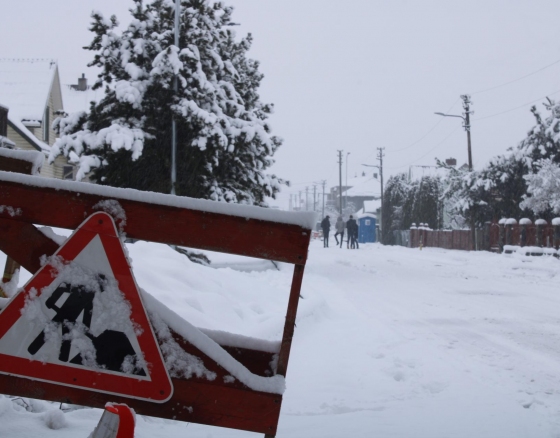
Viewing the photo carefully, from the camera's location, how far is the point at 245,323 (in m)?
7.30

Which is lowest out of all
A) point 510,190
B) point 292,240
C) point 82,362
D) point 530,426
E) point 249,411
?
point 530,426

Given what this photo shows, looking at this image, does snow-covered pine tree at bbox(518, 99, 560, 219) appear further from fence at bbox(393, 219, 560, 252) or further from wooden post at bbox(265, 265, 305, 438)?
wooden post at bbox(265, 265, 305, 438)

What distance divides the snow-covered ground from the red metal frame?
1.13m

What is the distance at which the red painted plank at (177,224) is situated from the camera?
91.4 inches

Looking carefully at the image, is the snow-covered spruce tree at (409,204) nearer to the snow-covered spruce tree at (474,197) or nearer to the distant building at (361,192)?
the snow-covered spruce tree at (474,197)

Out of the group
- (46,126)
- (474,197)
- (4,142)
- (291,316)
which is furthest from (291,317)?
(474,197)

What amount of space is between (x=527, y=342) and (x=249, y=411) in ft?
19.7

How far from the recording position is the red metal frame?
7.62ft

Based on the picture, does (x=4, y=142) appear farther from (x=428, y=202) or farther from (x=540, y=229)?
(x=428, y=202)

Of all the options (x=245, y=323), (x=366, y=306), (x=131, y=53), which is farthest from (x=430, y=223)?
(x=245, y=323)

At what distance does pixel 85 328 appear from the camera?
2281 millimetres

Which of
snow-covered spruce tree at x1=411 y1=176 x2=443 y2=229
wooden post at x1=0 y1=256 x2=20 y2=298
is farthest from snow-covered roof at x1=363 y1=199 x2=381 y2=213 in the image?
wooden post at x1=0 y1=256 x2=20 y2=298

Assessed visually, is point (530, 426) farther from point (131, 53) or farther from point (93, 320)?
point (131, 53)

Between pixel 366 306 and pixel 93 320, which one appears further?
pixel 366 306
